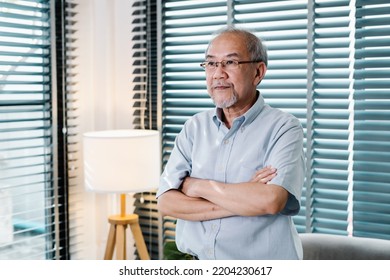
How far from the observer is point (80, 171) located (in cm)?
267

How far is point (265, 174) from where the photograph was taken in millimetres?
1495

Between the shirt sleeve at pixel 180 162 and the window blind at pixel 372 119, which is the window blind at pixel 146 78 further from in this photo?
the shirt sleeve at pixel 180 162

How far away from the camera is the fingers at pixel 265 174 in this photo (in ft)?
4.88

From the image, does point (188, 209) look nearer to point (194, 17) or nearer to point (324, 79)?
point (324, 79)

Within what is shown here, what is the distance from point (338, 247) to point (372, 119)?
48 cm

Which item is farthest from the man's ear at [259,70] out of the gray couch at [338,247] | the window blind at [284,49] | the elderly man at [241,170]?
the window blind at [284,49]

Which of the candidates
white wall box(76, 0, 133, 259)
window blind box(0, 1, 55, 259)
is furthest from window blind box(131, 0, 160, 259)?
window blind box(0, 1, 55, 259)

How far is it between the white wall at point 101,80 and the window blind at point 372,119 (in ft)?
3.31

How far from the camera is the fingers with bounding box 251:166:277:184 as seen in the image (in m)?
1.49

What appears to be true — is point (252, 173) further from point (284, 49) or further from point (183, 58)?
point (183, 58)

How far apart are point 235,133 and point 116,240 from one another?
1159 millimetres
